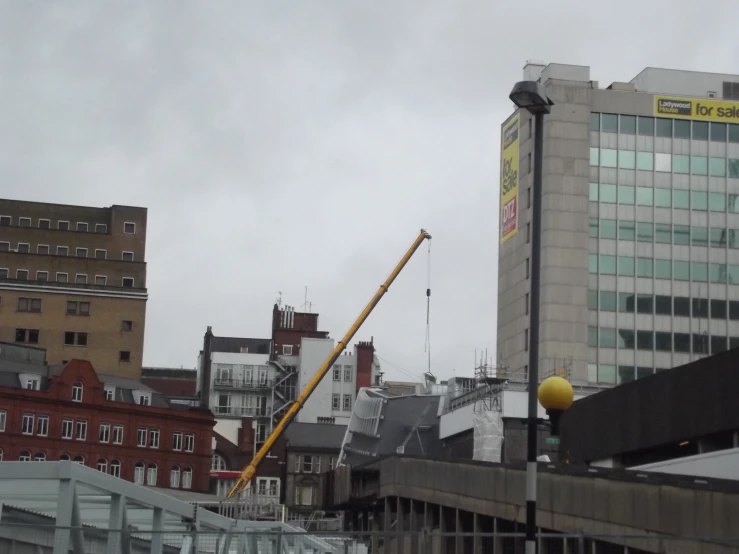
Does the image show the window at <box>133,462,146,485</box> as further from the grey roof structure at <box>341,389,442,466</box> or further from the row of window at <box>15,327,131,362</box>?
the grey roof structure at <box>341,389,442,466</box>

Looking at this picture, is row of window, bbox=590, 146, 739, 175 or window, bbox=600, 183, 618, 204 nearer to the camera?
row of window, bbox=590, 146, 739, 175

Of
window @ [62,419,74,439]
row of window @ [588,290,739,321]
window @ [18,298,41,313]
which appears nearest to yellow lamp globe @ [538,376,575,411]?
row of window @ [588,290,739,321]

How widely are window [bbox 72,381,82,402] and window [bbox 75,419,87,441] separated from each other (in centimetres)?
185

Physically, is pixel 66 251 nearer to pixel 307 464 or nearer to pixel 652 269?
pixel 307 464

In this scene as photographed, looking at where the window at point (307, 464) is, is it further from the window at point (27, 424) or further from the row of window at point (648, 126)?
the row of window at point (648, 126)

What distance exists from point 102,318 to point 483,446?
46.0m

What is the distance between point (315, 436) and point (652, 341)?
43.0 metres

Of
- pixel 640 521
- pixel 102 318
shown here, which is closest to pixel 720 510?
pixel 640 521

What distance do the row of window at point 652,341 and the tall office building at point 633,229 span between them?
0.10m

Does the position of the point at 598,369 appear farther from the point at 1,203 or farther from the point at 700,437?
the point at 1,203

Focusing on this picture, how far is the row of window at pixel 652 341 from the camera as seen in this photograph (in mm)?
101938

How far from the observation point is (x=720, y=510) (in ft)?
A: 86.7

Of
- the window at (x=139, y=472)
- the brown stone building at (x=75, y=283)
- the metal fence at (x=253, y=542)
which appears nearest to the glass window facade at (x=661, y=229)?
the window at (x=139, y=472)

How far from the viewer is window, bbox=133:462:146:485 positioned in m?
106
